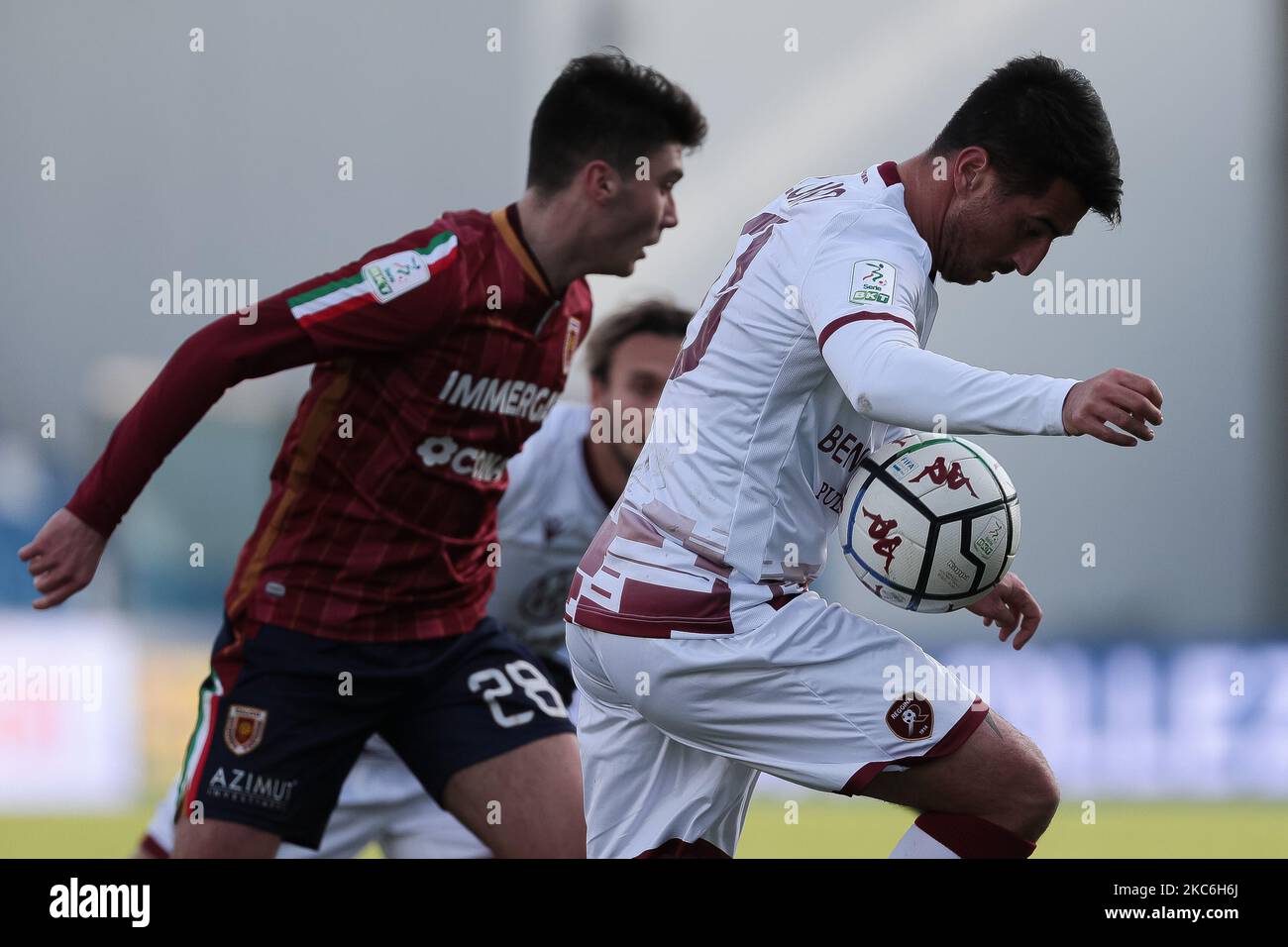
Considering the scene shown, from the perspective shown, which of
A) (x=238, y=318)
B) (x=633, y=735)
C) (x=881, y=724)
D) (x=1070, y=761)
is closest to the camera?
(x=881, y=724)

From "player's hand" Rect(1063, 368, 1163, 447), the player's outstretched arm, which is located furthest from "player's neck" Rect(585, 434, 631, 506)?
"player's hand" Rect(1063, 368, 1163, 447)

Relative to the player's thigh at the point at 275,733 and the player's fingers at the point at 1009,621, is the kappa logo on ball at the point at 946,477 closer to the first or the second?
the player's fingers at the point at 1009,621

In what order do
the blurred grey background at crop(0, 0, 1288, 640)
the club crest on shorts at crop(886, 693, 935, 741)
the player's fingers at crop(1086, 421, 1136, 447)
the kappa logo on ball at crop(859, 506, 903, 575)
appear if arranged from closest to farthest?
1. the player's fingers at crop(1086, 421, 1136, 447)
2. the club crest on shorts at crop(886, 693, 935, 741)
3. the kappa logo on ball at crop(859, 506, 903, 575)
4. the blurred grey background at crop(0, 0, 1288, 640)

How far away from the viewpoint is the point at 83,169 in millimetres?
13961

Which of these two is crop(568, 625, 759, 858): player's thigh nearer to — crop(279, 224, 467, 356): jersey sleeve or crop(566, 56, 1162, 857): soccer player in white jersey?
crop(566, 56, 1162, 857): soccer player in white jersey

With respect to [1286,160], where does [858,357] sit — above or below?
below

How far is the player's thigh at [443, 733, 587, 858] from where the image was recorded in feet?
11.3

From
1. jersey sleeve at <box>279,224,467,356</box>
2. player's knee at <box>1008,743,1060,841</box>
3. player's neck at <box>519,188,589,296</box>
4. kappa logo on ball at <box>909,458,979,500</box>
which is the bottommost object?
player's knee at <box>1008,743,1060,841</box>

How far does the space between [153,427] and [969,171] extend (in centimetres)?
184

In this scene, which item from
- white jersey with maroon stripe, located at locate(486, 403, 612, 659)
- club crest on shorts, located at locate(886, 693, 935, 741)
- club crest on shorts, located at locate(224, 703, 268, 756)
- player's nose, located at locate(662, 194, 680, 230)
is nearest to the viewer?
club crest on shorts, located at locate(886, 693, 935, 741)

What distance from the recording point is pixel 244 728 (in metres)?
3.41

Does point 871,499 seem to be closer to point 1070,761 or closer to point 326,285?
point 326,285
